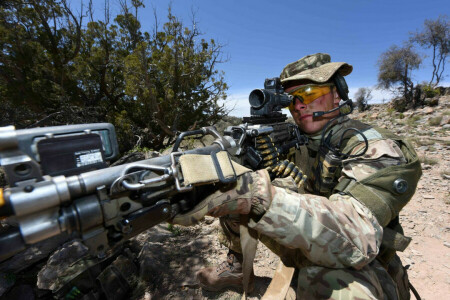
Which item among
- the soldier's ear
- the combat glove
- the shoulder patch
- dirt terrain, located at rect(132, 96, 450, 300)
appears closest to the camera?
the combat glove

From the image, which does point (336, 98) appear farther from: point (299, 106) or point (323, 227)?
point (323, 227)

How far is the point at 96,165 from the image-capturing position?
3.43 ft

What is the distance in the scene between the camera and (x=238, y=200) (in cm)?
136

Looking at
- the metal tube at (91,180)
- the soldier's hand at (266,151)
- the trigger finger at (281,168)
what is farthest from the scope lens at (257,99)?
the metal tube at (91,180)

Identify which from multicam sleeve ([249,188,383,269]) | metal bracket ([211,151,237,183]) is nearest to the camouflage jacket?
multicam sleeve ([249,188,383,269])

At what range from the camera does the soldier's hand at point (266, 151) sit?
201cm

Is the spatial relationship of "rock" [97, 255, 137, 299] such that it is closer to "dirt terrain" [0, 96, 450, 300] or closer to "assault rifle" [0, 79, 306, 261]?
"dirt terrain" [0, 96, 450, 300]

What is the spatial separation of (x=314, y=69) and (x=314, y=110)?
437 mm

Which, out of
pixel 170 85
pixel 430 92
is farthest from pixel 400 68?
pixel 170 85

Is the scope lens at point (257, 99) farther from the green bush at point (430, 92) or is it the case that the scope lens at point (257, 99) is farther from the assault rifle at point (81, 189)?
the green bush at point (430, 92)

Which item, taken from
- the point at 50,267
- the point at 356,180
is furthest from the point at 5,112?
the point at 356,180

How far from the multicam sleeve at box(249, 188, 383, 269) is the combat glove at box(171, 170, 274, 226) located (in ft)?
0.25

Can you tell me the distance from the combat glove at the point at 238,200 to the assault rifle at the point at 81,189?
7 cm

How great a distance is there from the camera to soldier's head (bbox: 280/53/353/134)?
2.27 m
